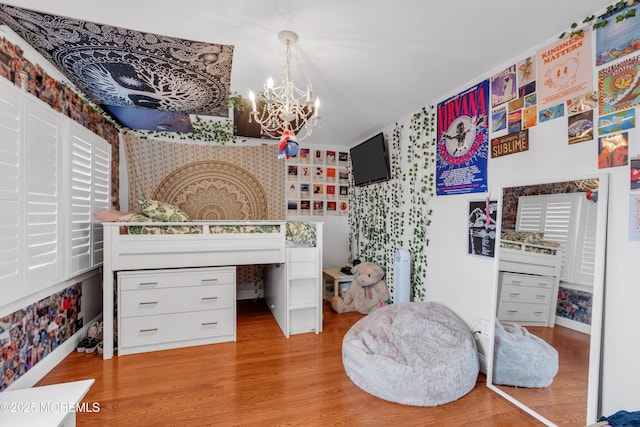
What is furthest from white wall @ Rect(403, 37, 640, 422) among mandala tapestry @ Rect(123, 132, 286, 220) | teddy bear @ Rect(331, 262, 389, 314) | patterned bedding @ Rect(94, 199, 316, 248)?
mandala tapestry @ Rect(123, 132, 286, 220)

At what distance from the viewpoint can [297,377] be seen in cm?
221

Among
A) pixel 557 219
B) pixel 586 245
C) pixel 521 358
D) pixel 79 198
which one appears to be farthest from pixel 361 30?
pixel 79 198

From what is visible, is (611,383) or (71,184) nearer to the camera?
(611,383)

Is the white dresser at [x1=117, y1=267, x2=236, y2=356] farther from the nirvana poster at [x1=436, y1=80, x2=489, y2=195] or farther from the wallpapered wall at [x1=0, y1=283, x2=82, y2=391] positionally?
the nirvana poster at [x1=436, y1=80, x2=489, y2=195]

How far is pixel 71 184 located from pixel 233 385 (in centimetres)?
203

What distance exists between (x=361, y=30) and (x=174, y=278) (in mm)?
2469

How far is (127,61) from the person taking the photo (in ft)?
7.00

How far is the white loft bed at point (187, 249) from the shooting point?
2469mm

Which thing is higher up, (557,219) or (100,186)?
(100,186)

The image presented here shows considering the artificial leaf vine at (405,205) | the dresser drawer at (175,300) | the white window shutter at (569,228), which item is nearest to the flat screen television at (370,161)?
the artificial leaf vine at (405,205)

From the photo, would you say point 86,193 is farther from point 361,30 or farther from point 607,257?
Answer: point 607,257

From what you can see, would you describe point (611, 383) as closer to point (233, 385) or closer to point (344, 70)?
point (233, 385)

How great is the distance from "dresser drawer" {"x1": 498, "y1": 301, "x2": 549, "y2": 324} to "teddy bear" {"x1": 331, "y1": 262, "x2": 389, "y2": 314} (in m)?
1.55

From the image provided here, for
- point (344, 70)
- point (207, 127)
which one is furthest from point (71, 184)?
point (344, 70)
